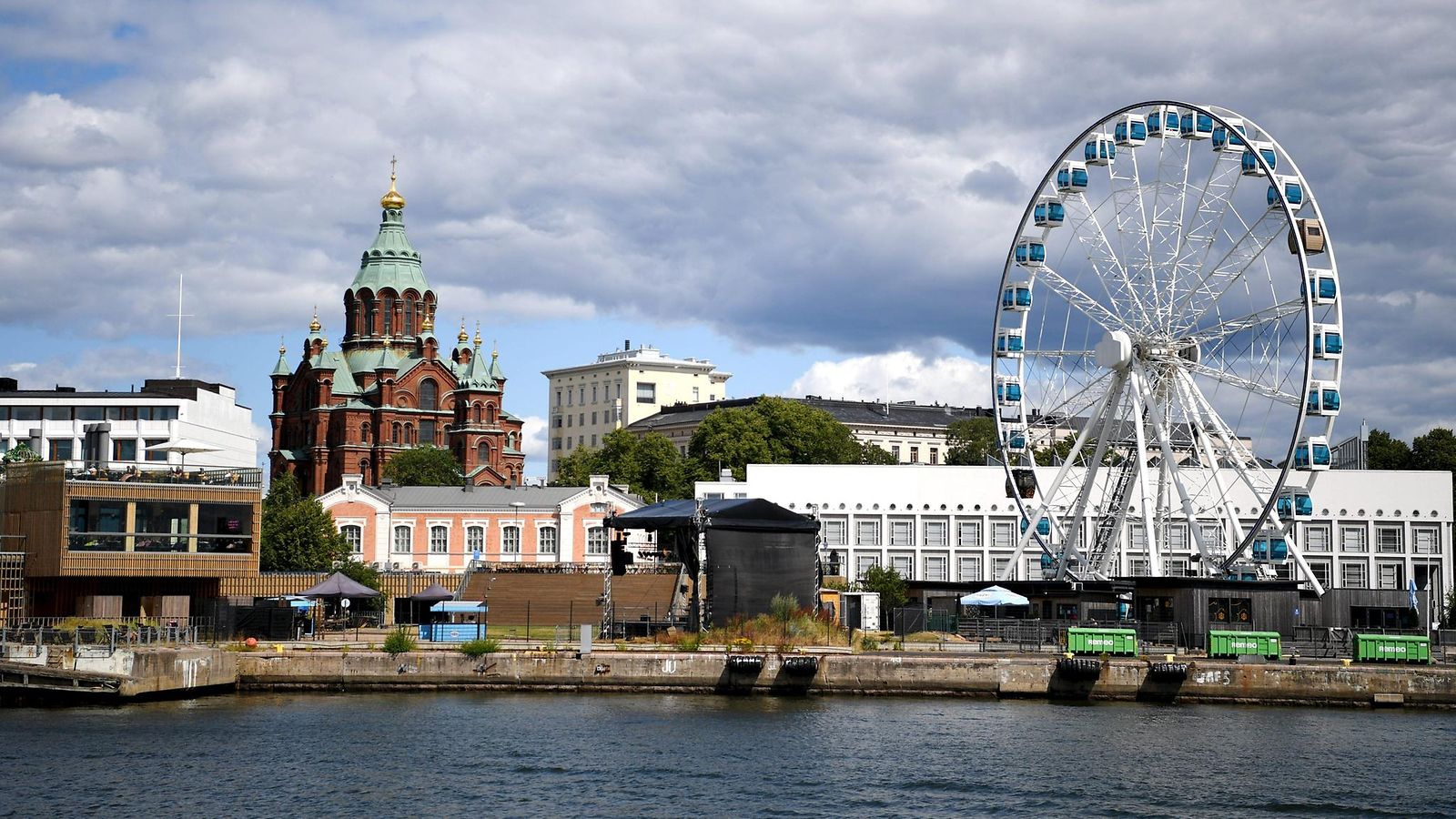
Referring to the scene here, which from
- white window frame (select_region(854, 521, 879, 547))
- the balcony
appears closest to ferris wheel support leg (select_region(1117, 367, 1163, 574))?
white window frame (select_region(854, 521, 879, 547))

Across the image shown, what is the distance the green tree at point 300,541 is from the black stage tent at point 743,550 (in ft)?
116

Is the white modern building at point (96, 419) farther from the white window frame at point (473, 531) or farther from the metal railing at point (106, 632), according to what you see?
the metal railing at point (106, 632)

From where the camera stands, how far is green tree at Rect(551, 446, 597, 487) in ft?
468

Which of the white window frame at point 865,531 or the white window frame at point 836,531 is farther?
the white window frame at point 865,531

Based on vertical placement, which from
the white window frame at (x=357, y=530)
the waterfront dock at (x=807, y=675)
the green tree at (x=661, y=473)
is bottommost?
the waterfront dock at (x=807, y=675)

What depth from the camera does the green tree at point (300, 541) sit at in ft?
318

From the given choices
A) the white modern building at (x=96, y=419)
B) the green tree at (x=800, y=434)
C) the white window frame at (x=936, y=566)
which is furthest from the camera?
the green tree at (x=800, y=434)

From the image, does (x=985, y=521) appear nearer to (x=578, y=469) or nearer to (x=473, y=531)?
(x=473, y=531)

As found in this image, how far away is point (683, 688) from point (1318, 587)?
26247mm

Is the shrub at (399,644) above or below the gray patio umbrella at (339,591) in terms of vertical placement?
below

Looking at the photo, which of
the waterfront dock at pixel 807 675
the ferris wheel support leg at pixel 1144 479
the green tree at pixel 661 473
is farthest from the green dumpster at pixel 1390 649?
the green tree at pixel 661 473

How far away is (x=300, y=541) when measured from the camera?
320ft

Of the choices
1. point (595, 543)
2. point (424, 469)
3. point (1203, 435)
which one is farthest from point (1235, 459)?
point (424, 469)

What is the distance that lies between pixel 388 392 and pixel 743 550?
91.0 m
